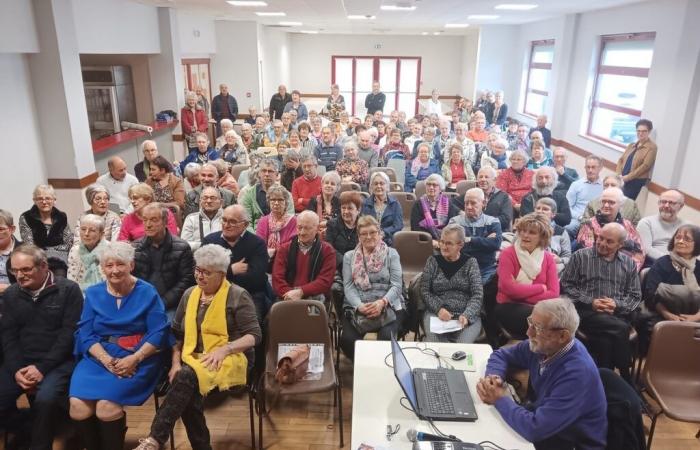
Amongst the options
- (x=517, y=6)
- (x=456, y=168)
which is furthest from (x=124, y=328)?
(x=517, y=6)

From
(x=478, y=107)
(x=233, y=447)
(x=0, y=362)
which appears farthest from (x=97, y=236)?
(x=478, y=107)

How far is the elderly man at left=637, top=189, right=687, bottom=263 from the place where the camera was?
3.93m

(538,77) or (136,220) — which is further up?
(538,77)

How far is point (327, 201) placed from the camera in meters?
4.62

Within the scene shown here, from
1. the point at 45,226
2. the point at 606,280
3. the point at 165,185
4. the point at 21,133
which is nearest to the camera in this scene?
the point at 606,280

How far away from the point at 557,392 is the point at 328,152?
5.20 m

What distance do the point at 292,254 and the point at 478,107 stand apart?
8893 millimetres

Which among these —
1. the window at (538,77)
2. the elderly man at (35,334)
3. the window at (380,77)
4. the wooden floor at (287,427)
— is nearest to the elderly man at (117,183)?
the elderly man at (35,334)

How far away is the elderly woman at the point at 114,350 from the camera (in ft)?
8.35

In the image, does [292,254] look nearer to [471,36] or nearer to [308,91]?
[471,36]

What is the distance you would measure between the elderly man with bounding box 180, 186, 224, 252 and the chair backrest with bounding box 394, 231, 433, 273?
1539 millimetres

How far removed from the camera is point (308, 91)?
18.4 m

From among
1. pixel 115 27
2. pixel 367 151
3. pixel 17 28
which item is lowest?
pixel 367 151

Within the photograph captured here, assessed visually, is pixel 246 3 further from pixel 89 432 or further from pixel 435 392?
pixel 435 392
